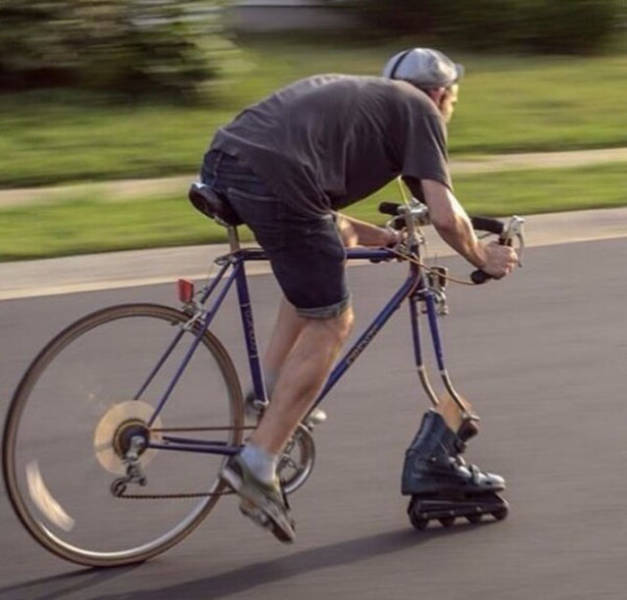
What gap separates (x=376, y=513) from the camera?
215 inches

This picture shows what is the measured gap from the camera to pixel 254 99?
12391mm

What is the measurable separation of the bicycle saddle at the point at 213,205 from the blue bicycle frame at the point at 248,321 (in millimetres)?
117

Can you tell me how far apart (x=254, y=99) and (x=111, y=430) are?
24.7 feet

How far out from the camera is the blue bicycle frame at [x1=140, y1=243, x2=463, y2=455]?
5027 mm

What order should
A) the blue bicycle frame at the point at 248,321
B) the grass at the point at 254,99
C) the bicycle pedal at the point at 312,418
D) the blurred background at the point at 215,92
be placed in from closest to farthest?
the blue bicycle frame at the point at 248,321, the bicycle pedal at the point at 312,418, the blurred background at the point at 215,92, the grass at the point at 254,99

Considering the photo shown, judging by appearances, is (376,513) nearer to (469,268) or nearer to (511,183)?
(469,268)

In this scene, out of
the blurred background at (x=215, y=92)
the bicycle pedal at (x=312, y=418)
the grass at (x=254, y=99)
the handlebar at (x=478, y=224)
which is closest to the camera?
the handlebar at (x=478, y=224)

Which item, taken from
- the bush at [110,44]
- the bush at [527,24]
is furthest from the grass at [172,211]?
the bush at [527,24]

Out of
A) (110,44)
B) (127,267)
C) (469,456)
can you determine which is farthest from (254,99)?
(469,456)

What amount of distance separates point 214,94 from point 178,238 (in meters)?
3.62

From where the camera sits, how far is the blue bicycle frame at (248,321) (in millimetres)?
5027

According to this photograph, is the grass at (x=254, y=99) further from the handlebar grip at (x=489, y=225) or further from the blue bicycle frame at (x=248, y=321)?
the handlebar grip at (x=489, y=225)

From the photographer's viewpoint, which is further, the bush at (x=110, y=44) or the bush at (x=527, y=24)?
the bush at (x=527, y=24)

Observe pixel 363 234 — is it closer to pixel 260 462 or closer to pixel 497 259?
pixel 497 259
